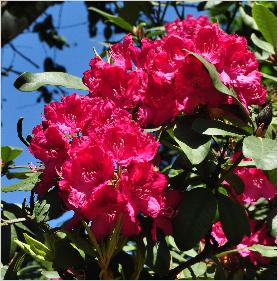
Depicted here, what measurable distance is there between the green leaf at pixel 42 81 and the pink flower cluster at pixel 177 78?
2.0 inches

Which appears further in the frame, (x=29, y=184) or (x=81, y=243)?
(x=29, y=184)

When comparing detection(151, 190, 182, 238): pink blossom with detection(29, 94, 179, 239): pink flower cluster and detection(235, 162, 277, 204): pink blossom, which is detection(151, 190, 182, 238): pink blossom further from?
detection(235, 162, 277, 204): pink blossom

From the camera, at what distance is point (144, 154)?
0.89 metres

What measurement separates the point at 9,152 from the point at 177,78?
2.18ft

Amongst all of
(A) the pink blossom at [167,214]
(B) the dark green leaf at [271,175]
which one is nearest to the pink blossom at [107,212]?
(A) the pink blossom at [167,214]

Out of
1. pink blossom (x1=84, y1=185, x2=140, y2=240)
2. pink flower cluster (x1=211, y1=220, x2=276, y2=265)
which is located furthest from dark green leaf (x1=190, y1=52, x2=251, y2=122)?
pink flower cluster (x1=211, y1=220, x2=276, y2=265)

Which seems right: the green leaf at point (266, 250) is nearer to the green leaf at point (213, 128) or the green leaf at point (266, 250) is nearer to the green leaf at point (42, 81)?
the green leaf at point (213, 128)

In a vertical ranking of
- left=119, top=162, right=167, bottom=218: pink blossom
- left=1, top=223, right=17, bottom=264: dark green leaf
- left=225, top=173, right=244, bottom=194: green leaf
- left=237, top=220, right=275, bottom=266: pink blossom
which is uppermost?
left=119, top=162, right=167, bottom=218: pink blossom

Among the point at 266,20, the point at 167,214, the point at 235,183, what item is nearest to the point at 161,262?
the point at 167,214

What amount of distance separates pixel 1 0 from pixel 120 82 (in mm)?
1221

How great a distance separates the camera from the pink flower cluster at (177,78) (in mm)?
964

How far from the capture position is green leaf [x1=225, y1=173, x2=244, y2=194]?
1.03 metres

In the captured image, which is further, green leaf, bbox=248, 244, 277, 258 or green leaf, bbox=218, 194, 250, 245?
green leaf, bbox=248, 244, 277, 258

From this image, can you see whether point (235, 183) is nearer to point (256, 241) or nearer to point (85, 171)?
point (85, 171)
